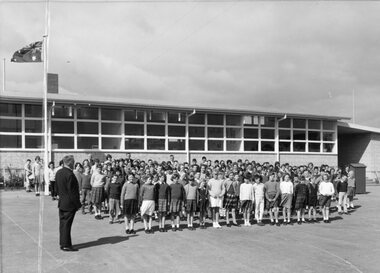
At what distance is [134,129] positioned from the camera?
Result: 20.3 meters

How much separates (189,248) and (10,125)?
12.4 metres

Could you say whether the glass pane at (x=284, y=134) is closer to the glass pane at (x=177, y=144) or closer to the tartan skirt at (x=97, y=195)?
the glass pane at (x=177, y=144)

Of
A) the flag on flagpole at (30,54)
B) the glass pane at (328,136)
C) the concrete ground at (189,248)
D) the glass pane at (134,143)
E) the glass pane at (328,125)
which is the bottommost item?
the concrete ground at (189,248)

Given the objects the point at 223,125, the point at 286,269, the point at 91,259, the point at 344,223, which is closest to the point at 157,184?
the point at 91,259

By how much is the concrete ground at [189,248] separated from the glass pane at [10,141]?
615cm

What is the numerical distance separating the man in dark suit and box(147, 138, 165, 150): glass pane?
488 inches

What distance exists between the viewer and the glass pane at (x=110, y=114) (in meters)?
19.7

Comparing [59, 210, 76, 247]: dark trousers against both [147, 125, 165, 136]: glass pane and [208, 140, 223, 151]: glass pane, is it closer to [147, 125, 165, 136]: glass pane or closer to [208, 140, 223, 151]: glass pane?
[147, 125, 165, 136]: glass pane

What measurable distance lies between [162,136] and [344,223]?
10648mm

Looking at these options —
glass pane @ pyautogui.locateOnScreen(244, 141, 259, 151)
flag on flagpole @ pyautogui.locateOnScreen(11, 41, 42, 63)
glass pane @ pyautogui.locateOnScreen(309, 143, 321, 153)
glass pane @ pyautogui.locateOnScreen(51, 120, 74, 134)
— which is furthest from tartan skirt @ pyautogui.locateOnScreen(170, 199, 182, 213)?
glass pane @ pyautogui.locateOnScreen(309, 143, 321, 153)

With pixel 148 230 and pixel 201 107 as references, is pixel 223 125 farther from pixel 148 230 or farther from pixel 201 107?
pixel 148 230

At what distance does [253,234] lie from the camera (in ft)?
33.6

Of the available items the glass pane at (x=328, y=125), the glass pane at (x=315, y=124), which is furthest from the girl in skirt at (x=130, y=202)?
the glass pane at (x=328, y=125)

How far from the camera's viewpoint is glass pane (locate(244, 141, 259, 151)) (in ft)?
76.1
